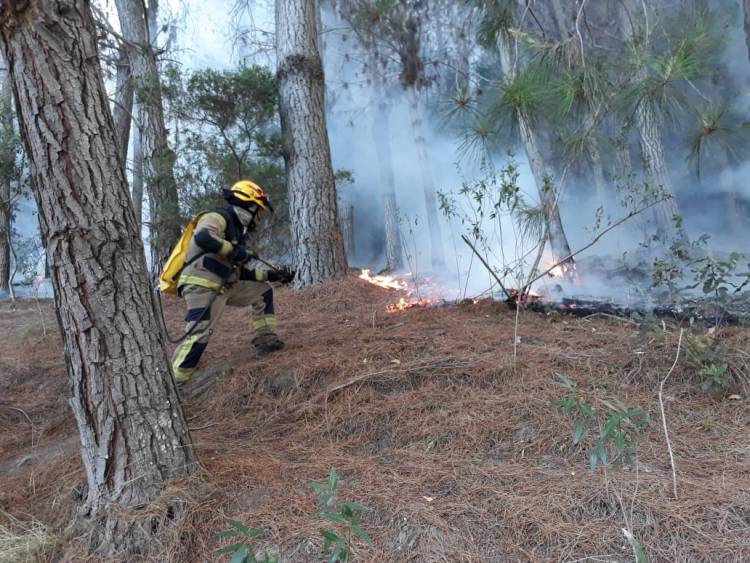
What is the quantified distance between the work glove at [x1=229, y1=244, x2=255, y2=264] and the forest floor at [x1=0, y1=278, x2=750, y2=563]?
80 centimetres

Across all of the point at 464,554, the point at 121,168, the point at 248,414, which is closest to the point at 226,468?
the point at 248,414

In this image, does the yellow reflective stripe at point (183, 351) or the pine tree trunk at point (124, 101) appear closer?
the yellow reflective stripe at point (183, 351)

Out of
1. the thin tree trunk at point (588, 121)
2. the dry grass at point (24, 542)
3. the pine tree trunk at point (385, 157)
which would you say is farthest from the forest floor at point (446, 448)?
the pine tree trunk at point (385, 157)

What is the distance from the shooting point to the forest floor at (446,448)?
6.70 ft

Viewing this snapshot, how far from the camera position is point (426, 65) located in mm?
12328

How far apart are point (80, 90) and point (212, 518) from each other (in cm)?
195

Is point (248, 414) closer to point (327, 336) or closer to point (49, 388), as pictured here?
point (327, 336)

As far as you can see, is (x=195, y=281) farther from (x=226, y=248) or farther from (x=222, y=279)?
(x=226, y=248)

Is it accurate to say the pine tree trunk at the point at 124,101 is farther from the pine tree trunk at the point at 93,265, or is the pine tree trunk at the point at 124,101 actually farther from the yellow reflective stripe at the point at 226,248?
the pine tree trunk at the point at 93,265

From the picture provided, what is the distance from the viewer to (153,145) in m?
8.80

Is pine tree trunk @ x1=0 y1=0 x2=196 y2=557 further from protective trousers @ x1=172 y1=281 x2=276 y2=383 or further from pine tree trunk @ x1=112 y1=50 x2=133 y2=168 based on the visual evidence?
pine tree trunk @ x1=112 y1=50 x2=133 y2=168

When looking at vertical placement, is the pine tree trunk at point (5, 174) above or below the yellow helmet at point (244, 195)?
above

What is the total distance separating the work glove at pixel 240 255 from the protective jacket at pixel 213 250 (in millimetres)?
23

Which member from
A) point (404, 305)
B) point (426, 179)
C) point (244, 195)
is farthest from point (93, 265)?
point (426, 179)
